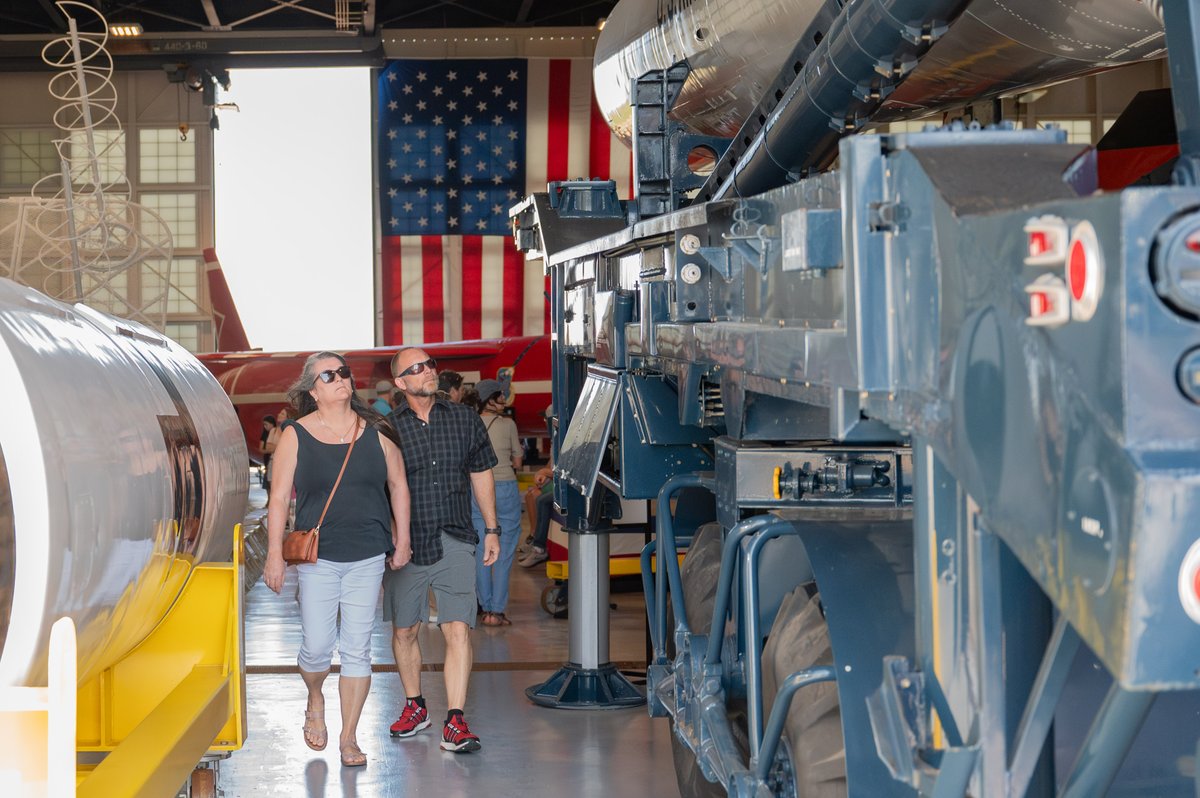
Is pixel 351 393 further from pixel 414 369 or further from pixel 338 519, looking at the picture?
pixel 338 519

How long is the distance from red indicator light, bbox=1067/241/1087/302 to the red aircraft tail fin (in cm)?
2290

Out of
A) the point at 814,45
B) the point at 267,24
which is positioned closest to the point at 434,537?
the point at 814,45

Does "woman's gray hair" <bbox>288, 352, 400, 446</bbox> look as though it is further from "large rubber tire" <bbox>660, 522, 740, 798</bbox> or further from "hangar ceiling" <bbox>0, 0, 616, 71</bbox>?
"hangar ceiling" <bbox>0, 0, 616, 71</bbox>

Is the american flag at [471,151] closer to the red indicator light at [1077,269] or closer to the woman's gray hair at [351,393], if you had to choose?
the woman's gray hair at [351,393]

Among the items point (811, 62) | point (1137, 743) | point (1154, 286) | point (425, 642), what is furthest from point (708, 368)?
point (425, 642)

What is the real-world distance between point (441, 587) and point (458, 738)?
0.71 metres

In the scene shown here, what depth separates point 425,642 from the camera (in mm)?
8969

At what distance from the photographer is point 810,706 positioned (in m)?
3.03

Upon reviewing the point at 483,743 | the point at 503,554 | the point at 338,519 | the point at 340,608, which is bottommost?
the point at 483,743

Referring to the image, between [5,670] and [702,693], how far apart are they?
185cm

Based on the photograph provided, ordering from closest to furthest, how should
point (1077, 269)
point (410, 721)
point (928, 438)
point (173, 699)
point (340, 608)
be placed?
point (1077, 269) < point (928, 438) < point (173, 699) < point (340, 608) < point (410, 721)

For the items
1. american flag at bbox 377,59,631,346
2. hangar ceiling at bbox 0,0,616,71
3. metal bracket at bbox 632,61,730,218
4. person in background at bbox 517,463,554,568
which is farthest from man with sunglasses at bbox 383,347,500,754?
hangar ceiling at bbox 0,0,616,71

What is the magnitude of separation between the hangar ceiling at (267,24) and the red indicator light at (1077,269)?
26.1 meters

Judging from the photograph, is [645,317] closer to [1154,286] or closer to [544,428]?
[1154,286]
